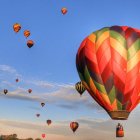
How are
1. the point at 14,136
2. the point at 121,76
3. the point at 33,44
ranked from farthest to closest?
1. the point at 14,136
2. the point at 33,44
3. the point at 121,76

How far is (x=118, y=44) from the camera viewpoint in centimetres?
3484


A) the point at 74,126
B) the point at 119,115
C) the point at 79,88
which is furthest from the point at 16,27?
the point at 119,115

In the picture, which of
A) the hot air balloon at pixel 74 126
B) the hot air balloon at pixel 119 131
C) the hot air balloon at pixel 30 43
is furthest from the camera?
the hot air balloon at pixel 30 43

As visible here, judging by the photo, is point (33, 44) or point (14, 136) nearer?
point (33, 44)

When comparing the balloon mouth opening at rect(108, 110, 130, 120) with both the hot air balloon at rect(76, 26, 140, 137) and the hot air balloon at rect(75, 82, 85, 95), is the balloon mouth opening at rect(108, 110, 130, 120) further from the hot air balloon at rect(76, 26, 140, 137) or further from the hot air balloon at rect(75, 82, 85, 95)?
the hot air balloon at rect(75, 82, 85, 95)

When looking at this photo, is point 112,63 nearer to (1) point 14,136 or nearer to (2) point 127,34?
(2) point 127,34

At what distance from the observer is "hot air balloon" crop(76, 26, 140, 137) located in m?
34.4

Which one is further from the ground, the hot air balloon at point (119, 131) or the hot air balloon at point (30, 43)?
the hot air balloon at point (30, 43)

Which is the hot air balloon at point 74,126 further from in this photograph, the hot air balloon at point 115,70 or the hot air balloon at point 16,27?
the hot air balloon at point 16,27

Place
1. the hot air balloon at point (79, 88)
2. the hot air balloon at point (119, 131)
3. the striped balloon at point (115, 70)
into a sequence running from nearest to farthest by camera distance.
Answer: the hot air balloon at point (119, 131), the striped balloon at point (115, 70), the hot air balloon at point (79, 88)

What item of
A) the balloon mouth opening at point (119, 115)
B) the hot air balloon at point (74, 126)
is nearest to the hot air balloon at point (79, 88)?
the hot air balloon at point (74, 126)

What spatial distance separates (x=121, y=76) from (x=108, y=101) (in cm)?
220

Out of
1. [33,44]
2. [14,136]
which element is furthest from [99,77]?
[14,136]

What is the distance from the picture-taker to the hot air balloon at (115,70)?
3444 cm
